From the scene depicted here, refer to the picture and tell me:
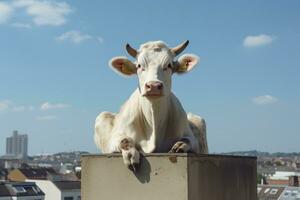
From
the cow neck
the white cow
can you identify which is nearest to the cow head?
the white cow

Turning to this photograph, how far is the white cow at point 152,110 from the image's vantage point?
3.89m

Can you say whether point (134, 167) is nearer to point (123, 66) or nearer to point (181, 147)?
point (181, 147)

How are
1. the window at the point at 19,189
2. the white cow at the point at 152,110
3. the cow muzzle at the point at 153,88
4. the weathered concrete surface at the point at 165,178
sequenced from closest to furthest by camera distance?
1. the weathered concrete surface at the point at 165,178
2. the cow muzzle at the point at 153,88
3. the white cow at the point at 152,110
4. the window at the point at 19,189

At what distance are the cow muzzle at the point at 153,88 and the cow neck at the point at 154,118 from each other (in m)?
0.18

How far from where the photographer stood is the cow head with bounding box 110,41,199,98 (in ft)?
12.6

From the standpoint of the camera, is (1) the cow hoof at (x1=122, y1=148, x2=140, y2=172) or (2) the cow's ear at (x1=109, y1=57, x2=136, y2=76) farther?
(2) the cow's ear at (x1=109, y1=57, x2=136, y2=76)

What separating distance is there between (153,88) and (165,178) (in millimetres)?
618

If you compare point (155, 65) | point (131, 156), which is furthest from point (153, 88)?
point (131, 156)

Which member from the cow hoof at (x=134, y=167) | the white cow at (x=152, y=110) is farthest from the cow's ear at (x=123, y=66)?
the cow hoof at (x=134, y=167)

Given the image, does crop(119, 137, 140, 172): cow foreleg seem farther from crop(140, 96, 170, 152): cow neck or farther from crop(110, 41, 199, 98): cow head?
crop(110, 41, 199, 98): cow head

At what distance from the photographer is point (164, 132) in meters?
4.22

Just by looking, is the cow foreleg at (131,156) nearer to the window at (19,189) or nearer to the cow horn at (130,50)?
the cow horn at (130,50)

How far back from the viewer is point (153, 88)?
3.80 metres

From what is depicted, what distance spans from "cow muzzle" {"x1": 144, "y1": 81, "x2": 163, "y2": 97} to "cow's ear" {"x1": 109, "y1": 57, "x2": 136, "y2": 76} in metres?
0.54
